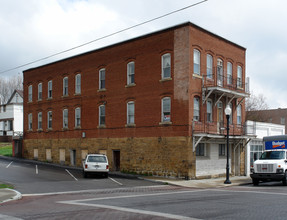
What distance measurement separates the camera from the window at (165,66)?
27062mm

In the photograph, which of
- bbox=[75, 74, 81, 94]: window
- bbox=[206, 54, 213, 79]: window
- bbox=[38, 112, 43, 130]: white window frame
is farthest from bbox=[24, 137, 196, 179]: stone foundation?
bbox=[206, 54, 213, 79]: window

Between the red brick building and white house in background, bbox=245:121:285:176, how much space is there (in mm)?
929

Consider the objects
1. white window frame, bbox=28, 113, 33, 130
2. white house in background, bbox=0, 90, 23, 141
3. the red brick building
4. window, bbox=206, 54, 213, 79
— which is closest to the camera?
the red brick building

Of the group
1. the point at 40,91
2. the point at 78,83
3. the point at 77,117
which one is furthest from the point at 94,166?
the point at 40,91

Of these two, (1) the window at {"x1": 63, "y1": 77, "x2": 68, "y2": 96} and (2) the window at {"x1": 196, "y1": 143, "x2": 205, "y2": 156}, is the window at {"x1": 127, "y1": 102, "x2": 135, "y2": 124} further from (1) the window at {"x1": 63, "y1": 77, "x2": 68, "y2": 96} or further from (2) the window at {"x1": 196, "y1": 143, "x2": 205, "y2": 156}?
(1) the window at {"x1": 63, "y1": 77, "x2": 68, "y2": 96}

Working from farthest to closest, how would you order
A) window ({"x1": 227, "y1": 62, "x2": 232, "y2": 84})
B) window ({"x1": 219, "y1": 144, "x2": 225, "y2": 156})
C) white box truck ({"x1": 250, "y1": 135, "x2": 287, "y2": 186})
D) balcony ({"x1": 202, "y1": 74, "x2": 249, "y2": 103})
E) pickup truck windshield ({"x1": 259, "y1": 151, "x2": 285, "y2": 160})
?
window ({"x1": 227, "y1": 62, "x2": 232, "y2": 84})
window ({"x1": 219, "y1": 144, "x2": 225, "y2": 156})
balcony ({"x1": 202, "y1": 74, "x2": 249, "y2": 103})
pickup truck windshield ({"x1": 259, "y1": 151, "x2": 285, "y2": 160})
white box truck ({"x1": 250, "y1": 135, "x2": 287, "y2": 186})

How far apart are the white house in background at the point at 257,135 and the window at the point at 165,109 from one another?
25.7ft

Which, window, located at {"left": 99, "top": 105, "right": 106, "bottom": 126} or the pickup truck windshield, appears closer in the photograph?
the pickup truck windshield

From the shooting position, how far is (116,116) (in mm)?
30844

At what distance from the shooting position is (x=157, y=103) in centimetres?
2748

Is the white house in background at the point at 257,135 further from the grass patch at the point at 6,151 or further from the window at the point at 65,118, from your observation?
the grass patch at the point at 6,151

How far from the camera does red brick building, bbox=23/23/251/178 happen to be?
26.1 metres

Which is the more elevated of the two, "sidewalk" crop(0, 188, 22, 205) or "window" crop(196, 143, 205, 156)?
"window" crop(196, 143, 205, 156)

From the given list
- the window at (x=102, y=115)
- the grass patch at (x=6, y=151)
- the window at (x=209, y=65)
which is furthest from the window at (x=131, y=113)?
the grass patch at (x=6, y=151)
